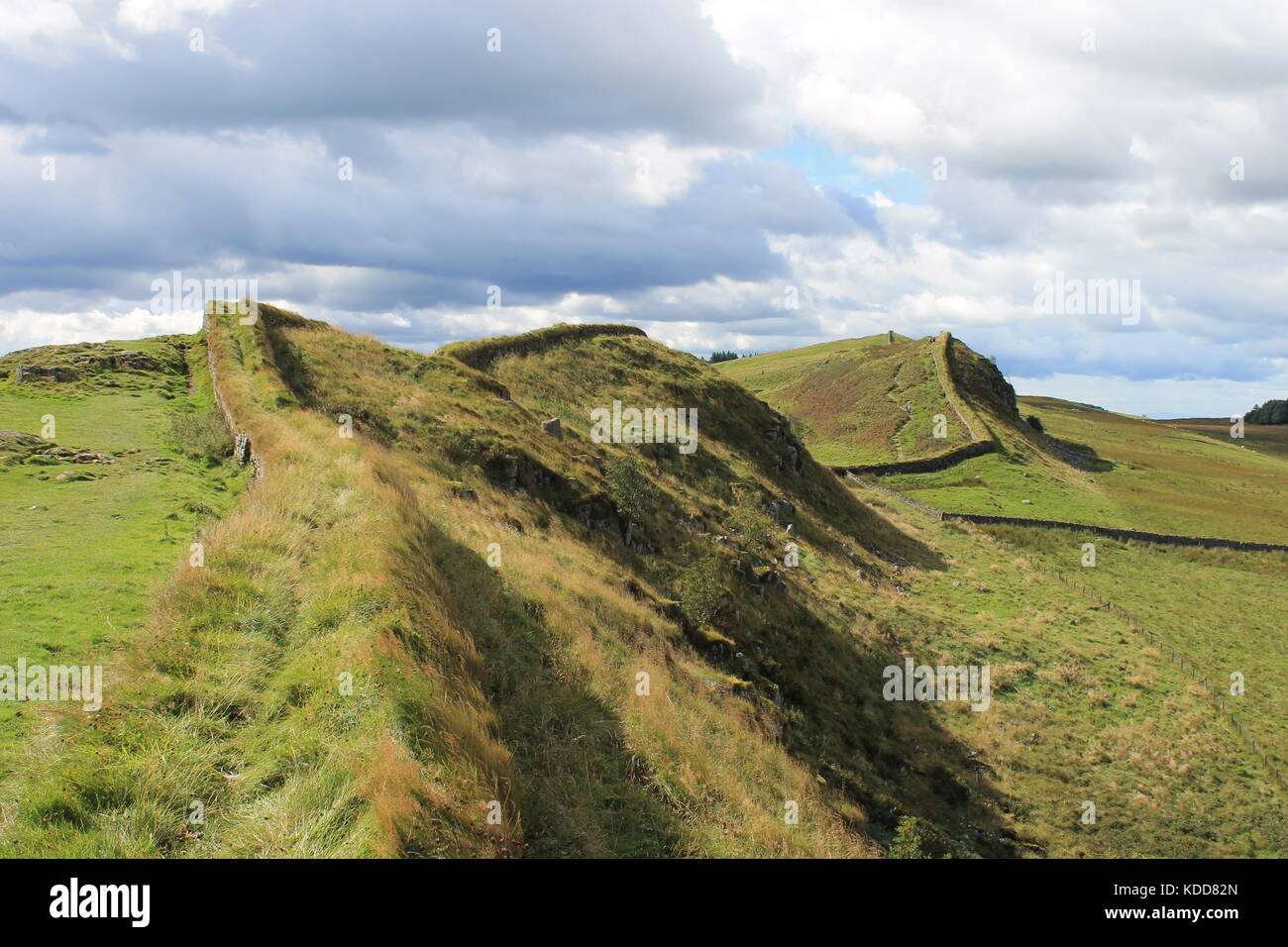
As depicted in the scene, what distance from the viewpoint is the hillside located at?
23.4 feet

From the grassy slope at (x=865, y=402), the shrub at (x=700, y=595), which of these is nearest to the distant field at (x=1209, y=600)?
the shrub at (x=700, y=595)

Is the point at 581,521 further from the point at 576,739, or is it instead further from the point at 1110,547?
the point at 1110,547

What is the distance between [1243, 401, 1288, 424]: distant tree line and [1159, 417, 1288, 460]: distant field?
16.2 feet

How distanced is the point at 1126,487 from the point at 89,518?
9010 centimetres

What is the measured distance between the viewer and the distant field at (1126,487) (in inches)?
2415

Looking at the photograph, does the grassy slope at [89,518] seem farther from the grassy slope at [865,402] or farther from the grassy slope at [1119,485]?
the grassy slope at [865,402]

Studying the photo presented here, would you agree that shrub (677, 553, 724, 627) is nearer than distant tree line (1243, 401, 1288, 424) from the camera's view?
Yes

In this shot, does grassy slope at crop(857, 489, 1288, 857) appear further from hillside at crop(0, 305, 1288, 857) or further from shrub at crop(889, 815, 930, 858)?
shrub at crop(889, 815, 930, 858)

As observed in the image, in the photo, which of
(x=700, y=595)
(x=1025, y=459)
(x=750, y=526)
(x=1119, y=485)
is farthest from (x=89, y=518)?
(x=1119, y=485)

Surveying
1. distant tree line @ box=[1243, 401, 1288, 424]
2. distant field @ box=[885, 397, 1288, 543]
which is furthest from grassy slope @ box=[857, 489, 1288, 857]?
distant tree line @ box=[1243, 401, 1288, 424]

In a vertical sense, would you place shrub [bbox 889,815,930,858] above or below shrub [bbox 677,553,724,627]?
below
